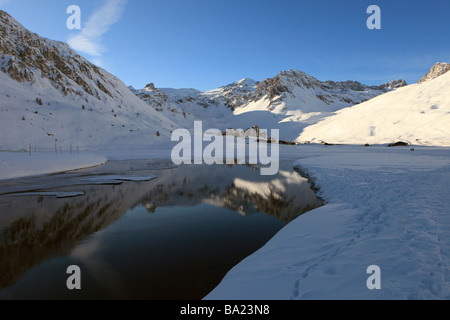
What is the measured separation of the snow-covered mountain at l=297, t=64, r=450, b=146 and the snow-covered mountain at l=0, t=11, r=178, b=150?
37639 mm

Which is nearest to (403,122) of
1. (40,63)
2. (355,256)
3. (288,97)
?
(355,256)

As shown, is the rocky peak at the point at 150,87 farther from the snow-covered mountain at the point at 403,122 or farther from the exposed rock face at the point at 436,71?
the exposed rock face at the point at 436,71

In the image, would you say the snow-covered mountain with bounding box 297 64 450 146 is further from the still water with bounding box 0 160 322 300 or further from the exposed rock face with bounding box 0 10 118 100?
the exposed rock face with bounding box 0 10 118 100

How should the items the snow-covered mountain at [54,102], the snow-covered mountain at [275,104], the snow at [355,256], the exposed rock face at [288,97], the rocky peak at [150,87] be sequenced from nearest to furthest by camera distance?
the snow at [355,256] < the snow-covered mountain at [54,102] < the snow-covered mountain at [275,104] < the exposed rock face at [288,97] < the rocky peak at [150,87]

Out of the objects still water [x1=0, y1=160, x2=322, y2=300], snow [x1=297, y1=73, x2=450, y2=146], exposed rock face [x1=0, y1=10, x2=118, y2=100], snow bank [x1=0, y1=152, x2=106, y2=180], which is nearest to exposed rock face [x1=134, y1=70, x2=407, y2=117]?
exposed rock face [x1=0, y1=10, x2=118, y2=100]

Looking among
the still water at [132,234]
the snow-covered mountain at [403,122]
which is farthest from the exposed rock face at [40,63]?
the snow-covered mountain at [403,122]

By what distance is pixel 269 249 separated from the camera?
6.20 m

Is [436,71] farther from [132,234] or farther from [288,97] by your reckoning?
[132,234]

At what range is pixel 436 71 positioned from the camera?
448 feet

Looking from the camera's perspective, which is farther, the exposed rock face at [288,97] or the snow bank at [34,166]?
the exposed rock face at [288,97]

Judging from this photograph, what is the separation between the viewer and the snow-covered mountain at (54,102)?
35531 mm

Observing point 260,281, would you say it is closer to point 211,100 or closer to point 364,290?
point 364,290

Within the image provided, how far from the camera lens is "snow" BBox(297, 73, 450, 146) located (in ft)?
130

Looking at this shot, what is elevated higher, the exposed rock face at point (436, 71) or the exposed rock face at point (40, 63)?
the exposed rock face at point (436, 71)
